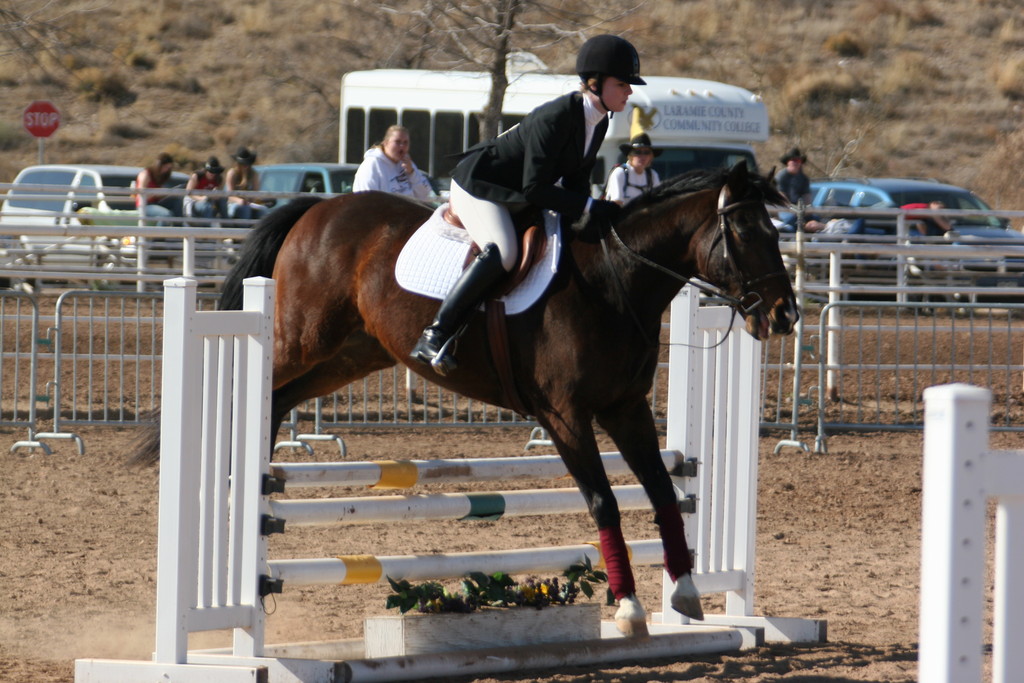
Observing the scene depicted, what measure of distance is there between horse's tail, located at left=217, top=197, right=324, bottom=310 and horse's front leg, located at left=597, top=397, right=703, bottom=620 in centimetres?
189

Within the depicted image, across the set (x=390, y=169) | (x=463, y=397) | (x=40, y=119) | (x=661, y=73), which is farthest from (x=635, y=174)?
(x=661, y=73)

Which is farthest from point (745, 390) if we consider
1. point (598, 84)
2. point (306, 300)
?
point (306, 300)

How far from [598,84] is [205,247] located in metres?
11.5

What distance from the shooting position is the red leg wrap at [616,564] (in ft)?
16.2

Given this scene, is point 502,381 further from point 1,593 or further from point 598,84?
point 1,593

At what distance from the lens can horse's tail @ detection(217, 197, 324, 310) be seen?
20.4 feet

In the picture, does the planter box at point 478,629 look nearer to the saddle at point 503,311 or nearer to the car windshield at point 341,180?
the saddle at point 503,311

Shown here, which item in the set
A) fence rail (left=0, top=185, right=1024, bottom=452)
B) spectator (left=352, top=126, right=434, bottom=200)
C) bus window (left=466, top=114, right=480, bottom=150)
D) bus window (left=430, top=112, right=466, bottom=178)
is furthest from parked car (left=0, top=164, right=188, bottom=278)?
spectator (left=352, top=126, right=434, bottom=200)

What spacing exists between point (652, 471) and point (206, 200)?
10.9 meters

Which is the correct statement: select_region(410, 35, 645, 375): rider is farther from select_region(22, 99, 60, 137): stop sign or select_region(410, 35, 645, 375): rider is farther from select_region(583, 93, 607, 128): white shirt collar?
select_region(22, 99, 60, 137): stop sign

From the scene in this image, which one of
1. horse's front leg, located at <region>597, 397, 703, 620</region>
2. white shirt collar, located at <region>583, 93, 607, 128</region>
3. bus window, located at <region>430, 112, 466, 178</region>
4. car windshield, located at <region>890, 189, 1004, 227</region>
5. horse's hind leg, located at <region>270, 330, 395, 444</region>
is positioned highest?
bus window, located at <region>430, 112, 466, 178</region>

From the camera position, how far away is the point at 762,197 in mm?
4953

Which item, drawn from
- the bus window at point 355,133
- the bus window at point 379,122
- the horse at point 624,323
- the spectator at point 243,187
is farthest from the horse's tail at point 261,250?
the bus window at point 355,133

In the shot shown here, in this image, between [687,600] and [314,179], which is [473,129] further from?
[687,600]
